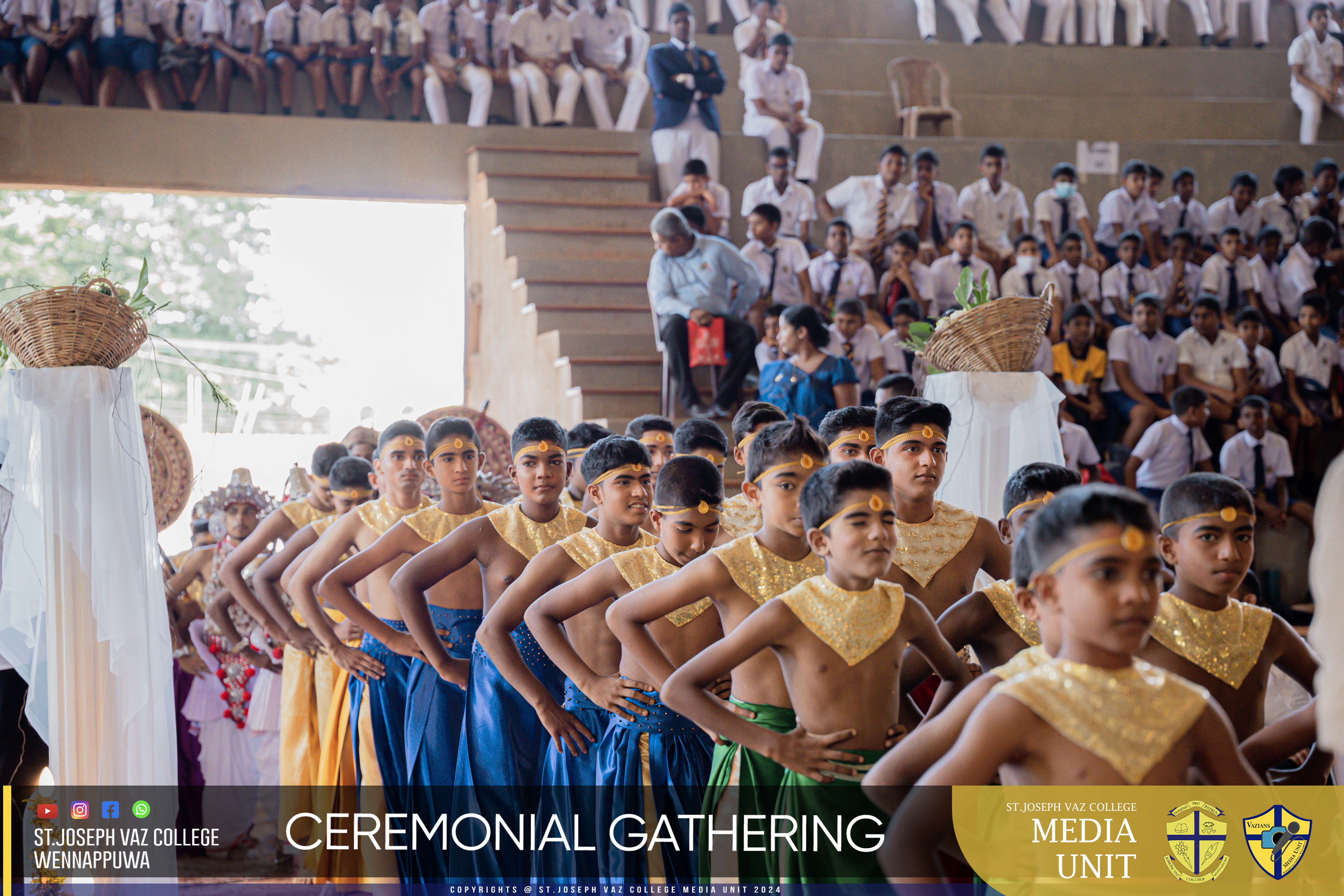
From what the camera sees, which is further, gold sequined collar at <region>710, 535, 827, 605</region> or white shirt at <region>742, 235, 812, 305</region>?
white shirt at <region>742, 235, 812, 305</region>

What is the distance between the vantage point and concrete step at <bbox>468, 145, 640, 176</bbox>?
33.7 feet

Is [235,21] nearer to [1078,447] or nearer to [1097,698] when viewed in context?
[1078,447]

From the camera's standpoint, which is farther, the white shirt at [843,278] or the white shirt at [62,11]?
the white shirt at [62,11]

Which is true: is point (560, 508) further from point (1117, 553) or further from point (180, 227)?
point (180, 227)

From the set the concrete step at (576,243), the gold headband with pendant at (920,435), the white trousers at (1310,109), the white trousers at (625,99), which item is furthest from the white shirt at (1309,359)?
the gold headband with pendant at (920,435)

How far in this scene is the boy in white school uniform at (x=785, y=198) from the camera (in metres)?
9.98

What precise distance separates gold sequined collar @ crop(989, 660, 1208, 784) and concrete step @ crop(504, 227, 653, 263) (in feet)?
26.0

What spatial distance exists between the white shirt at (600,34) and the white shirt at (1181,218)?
480 centimetres

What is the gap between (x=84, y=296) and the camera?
3752mm

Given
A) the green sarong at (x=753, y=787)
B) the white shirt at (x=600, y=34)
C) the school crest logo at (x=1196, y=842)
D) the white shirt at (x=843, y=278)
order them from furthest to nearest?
the white shirt at (x=600, y=34) → the white shirt at (x=843, y=278) → the green sarong at (x=753, y=787) → the school crest logo at (x=1196, y=842)

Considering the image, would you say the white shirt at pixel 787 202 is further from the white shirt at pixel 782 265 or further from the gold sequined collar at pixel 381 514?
the gold sequined collar at pixel 381 514

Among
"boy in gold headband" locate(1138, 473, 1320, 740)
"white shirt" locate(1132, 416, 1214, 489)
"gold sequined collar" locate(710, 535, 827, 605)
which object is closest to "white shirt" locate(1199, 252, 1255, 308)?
"white shirt" locate(1132, 416, 1214, 489)

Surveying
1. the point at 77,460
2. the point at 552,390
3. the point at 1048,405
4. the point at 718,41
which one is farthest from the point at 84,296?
the point at 718,41

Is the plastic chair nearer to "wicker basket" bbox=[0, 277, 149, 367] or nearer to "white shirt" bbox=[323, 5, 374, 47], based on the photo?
"white shirt" bbox=[323, 5, 374, 47]
